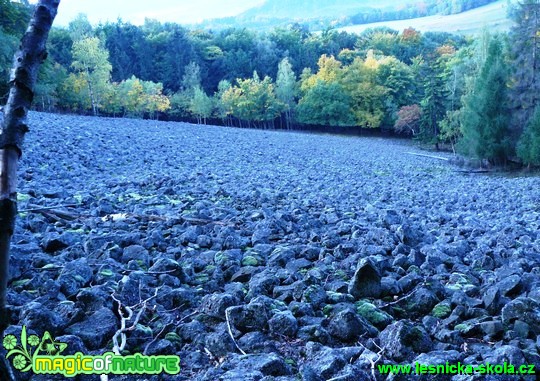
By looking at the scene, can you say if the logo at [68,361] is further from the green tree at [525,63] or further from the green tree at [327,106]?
the green tree at [327,106]

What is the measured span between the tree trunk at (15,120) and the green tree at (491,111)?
24.2 metres

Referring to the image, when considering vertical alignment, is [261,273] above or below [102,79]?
below

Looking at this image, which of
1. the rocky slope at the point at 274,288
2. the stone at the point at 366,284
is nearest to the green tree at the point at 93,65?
the rocky slope at the point at 274,288

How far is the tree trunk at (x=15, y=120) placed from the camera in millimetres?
967

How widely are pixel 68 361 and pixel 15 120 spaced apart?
0.91 meters

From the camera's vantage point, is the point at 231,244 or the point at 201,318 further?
the point at 231,244

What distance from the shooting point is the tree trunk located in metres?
0.97

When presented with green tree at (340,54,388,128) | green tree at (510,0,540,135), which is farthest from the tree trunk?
green tree at (340,54,388,128)

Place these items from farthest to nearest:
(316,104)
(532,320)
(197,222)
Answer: (316,104), (197,222), (532,320)

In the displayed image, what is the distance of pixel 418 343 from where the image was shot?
1.84 meters

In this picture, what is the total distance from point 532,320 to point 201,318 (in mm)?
1458

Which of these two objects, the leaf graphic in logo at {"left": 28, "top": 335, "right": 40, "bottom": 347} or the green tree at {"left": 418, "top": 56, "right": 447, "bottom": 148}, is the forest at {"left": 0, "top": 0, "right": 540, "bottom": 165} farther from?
the leaf graphic in logo at {"left": 28, "top": 335, "right": 40, "bottom": 347}

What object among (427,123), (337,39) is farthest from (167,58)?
(427,123)

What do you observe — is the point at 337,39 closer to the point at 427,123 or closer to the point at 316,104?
the point at 316,104
